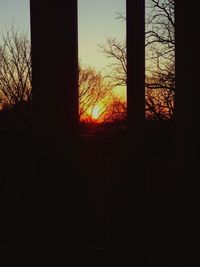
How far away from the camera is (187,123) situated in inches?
67.8

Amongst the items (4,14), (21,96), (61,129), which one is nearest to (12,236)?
(61,129)

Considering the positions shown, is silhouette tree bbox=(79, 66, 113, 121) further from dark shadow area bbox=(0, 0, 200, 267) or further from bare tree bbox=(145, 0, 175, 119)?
bare tree bbox=(145, 0, 175, 119)

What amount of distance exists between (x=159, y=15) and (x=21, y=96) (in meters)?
6.10

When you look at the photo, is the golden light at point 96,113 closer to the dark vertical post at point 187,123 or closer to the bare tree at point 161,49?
the bare tree at point 161,49

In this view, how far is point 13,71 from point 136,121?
838cm

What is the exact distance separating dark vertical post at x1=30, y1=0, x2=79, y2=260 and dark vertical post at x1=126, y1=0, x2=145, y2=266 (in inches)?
18.8

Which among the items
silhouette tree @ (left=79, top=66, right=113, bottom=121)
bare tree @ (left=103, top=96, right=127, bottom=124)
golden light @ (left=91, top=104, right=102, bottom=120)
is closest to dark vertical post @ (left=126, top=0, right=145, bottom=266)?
bare tree @ (left=103, top=96, right=127, bottom=124)

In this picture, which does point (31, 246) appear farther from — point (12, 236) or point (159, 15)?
point (159, 15)

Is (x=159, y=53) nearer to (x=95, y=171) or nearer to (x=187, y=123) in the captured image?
(x=95, y=171)

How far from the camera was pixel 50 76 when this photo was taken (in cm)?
224

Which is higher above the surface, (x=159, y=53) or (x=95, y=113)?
(x=159, y=53)

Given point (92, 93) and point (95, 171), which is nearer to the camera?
point (95, 171)

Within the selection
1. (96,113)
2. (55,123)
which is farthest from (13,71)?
(55,123)

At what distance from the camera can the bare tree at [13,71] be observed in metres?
8.64
